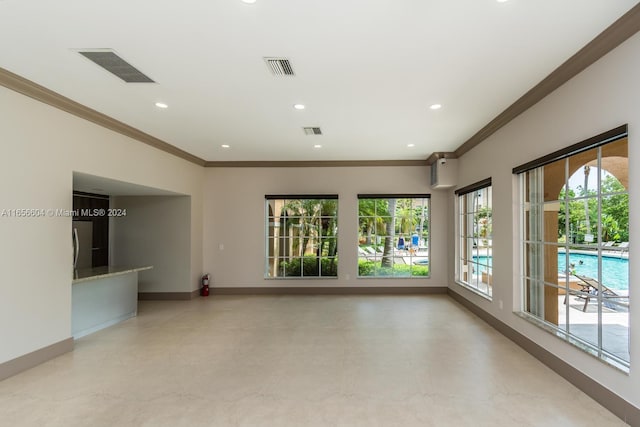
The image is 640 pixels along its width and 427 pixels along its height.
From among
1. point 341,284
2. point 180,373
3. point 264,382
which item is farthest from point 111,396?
point 341,284

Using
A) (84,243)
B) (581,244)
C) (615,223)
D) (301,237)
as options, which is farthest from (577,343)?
(84,243)

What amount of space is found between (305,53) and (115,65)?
1783mm

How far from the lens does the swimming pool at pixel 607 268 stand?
2.74 metres

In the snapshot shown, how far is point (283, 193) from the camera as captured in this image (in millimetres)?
7637

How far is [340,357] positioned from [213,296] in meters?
4.37

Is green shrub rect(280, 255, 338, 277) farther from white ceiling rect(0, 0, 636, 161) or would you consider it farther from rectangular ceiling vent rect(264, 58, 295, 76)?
rectangular ceiling vent rect(264, 58, 295, 76)

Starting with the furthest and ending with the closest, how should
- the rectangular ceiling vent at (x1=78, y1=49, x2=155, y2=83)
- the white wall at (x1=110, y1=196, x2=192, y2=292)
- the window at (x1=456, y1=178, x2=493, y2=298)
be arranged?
the white wall at (x1=110, y1=196, x2=192, y2=292)
the window at (x1=456, y1=178, x2=493, y2=298)
the rectangular ceiling vent at (x1=78, y1=49, x2=155, y2=83)

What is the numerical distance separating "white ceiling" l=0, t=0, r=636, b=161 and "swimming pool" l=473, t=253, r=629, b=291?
1.80 meters

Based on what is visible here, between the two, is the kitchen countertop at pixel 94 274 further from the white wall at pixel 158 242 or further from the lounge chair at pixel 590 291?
the lounge chair at pixel 590 291

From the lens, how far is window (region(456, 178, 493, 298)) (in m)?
5.40

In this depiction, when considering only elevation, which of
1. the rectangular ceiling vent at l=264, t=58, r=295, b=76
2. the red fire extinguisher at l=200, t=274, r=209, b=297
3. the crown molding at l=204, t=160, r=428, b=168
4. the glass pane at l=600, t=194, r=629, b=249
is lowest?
the red fire extinguisher at l=200, t=274, r=209, b=297

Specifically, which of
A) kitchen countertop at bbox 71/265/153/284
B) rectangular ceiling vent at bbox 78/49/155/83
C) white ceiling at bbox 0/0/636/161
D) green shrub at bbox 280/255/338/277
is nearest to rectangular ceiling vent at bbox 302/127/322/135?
white ceiling at bbox 0/0/636/161

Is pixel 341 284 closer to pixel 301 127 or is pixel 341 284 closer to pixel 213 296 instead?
pixel 213 296

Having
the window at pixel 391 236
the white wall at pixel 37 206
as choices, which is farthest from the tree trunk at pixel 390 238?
the white wall at pixel 37 206
